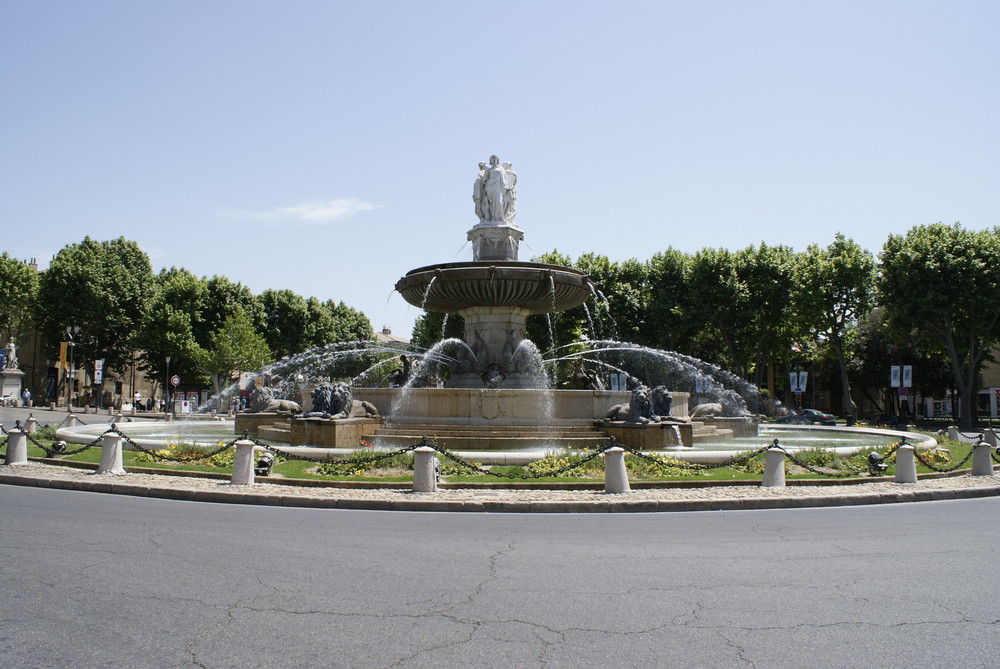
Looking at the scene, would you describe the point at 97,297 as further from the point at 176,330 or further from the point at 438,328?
the point at 438,328

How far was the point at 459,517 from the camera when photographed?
10977mm

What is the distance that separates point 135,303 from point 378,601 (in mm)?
60914

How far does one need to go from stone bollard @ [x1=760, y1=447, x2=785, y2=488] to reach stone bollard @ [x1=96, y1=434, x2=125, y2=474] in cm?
1185

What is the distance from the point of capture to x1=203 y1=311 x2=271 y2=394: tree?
52000 millimetres

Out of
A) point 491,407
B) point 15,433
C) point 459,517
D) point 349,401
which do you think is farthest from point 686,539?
point 15,433

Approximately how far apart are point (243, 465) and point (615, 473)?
6.33m

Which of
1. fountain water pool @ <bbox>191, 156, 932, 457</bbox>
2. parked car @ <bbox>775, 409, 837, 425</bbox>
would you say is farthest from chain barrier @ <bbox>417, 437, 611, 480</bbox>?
parked car @ <bbox>775, 409, 837, 425</bbox>

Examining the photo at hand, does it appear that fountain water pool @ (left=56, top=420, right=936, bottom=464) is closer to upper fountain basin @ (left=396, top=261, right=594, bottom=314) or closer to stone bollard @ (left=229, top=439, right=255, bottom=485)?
stone bollard @ (left=229, top=439, right=255, bottom=485)

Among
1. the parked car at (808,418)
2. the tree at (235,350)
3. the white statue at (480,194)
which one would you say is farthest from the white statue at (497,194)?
the tree at (235,350)

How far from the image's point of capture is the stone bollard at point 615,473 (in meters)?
12.6

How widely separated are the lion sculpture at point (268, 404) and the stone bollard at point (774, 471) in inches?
568

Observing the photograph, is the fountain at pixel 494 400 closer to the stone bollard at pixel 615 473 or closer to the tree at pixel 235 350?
the stone bollard at pixel 615 473

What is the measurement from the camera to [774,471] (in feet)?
44.0

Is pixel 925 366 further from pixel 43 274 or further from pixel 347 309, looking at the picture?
pixel 43 274
